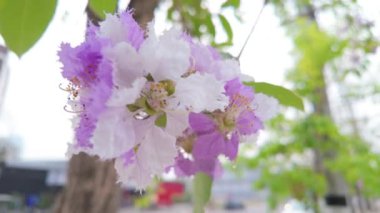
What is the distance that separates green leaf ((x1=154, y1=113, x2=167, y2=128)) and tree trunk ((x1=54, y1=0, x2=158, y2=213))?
44cm

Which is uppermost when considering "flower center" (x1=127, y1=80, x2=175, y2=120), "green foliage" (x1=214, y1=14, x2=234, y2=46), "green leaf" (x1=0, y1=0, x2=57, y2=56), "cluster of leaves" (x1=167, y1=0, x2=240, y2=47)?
"cluster of leaves" (x1=167, y1=0, x2=240, y2=47)

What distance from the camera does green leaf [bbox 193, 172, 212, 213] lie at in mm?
246

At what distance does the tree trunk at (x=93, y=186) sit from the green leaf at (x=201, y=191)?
38 cm


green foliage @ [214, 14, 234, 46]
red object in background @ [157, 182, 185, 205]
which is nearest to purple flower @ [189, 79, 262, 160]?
green foliage @ [214, 14, 234, 46]

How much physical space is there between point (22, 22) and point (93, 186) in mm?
476

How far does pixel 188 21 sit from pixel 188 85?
1.57ft

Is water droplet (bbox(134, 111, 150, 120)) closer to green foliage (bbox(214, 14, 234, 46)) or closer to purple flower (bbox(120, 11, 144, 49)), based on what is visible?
purple flower (bbox(120, 11, 144, 49))

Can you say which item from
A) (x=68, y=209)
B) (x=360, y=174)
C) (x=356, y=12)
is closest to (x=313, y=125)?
(x=360, y=174)

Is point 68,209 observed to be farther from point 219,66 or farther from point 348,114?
point 348,114

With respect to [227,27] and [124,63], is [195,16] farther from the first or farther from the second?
[124,63]

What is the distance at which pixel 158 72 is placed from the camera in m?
0.19

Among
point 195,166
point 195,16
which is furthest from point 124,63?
point 195,16

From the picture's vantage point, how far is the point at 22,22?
22 centimetres

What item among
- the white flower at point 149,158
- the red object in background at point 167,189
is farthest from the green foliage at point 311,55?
the white flower at point 149,158
